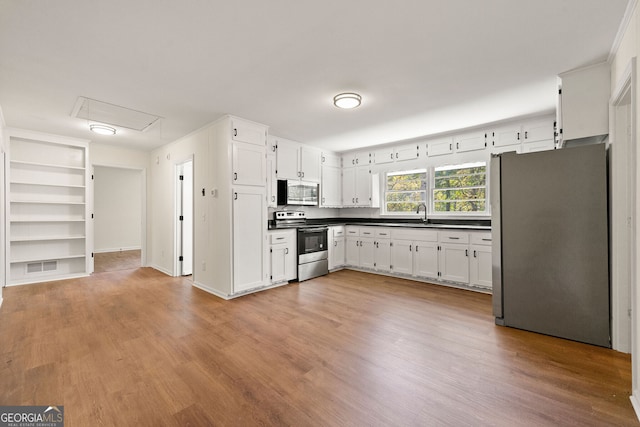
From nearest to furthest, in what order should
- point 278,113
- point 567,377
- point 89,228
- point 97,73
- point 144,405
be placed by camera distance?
point 144,405, point 567,377, point 97,73, point 278,113, point 89,228

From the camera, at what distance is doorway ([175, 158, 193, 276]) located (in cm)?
502

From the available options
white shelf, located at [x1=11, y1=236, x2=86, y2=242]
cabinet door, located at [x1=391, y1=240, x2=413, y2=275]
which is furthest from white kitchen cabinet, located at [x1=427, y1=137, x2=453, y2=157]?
white shelf, located at [x1=11, y1=236, x2=86, y2=242]

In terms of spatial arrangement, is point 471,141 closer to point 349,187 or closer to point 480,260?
point 480,260

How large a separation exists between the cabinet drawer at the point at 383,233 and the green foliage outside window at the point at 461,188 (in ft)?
3.19

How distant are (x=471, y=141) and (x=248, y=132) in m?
3.56

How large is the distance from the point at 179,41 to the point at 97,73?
112 centimetres

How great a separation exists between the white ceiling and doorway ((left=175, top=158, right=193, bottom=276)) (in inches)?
55.9

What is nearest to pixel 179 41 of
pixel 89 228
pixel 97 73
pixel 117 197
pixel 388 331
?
pixel 97 73

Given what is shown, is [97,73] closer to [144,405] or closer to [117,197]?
[144,405]

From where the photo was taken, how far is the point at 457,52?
2295 mm

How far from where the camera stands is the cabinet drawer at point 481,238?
3.89 metres

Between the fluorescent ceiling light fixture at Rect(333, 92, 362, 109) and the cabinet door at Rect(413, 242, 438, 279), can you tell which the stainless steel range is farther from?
the fluorescent ceiling light fixture at Rect(333, 92, 362, 109)

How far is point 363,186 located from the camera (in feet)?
19.2

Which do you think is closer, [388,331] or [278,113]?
[388,331]
